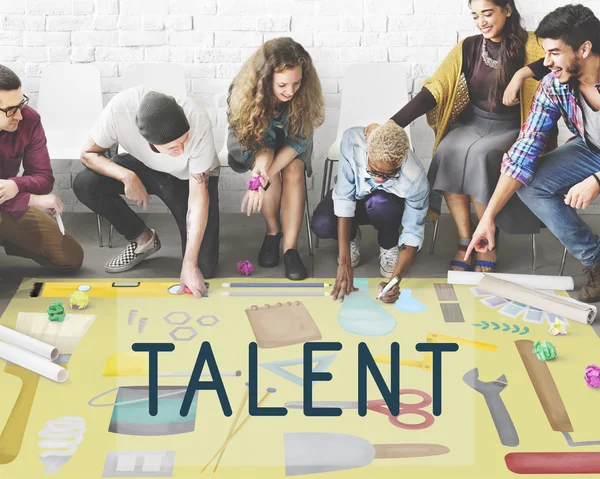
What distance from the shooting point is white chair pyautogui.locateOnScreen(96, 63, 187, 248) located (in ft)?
13.9

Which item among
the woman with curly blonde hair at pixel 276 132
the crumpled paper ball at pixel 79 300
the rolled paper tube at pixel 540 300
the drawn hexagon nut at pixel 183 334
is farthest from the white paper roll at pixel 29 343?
the rolled paper tube at pixel 540 300

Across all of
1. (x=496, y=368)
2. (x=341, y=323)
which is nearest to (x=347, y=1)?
(x=341, y=323)

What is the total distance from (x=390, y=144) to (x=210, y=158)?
80 cm

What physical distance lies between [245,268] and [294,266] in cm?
22

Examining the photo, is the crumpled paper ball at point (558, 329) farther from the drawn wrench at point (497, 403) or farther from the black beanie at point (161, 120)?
the black beanie at point (161, 120)

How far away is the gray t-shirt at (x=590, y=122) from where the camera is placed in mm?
3297

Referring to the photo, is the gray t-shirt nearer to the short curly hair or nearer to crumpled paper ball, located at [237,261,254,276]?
the short curly hair

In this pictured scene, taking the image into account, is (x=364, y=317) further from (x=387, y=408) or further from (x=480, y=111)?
(x=480, y=111)

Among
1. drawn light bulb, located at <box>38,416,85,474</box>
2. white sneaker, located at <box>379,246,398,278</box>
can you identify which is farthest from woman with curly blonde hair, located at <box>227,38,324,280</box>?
drawn light bulb, located at <box>38,416,85,474</box>

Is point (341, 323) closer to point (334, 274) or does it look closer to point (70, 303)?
point (334, 274)

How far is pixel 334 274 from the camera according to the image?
369 cm

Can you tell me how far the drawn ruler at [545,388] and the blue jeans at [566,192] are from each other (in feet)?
2.04

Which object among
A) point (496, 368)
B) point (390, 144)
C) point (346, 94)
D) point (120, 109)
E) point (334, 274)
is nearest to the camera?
point (496, 368)

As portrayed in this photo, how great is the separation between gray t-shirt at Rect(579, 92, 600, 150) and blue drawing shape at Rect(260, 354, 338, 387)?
1415 mm
